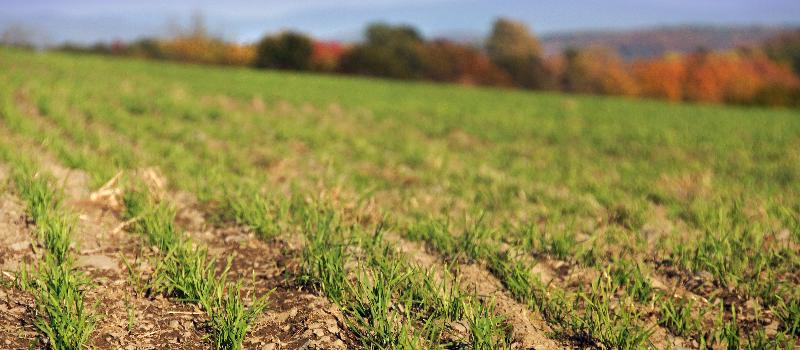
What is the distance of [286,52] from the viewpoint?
5684 cm

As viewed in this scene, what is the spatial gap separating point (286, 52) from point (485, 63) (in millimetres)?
27870

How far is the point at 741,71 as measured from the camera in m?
75.3

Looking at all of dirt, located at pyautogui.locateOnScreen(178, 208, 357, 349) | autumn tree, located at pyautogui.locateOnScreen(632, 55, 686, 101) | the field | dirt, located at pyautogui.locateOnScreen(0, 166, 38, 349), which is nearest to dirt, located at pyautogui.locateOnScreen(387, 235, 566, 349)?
the field

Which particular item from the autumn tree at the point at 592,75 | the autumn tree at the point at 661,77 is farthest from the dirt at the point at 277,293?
the autumn tree at the point at 661,77

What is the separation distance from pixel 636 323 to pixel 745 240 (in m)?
1.51

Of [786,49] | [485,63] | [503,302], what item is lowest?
[503,302]

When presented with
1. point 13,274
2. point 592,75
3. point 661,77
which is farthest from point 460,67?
point 13,274

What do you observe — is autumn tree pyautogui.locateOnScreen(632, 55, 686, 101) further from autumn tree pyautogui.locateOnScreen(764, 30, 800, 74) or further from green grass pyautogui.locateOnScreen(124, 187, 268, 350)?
green grass pyautogui.locateOnScreen(124, 187, 268, 350)

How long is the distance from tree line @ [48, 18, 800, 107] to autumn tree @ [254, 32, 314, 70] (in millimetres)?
102

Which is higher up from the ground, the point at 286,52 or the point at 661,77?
the point at 286,52

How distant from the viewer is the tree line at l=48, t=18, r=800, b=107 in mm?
58188

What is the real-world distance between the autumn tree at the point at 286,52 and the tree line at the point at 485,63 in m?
0.10

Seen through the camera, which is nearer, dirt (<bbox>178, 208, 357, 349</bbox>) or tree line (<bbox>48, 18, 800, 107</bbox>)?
dirt (<bbox>178, 208, 357, 349</bbox>)

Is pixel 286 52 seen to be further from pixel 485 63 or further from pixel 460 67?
pixel 485 63
